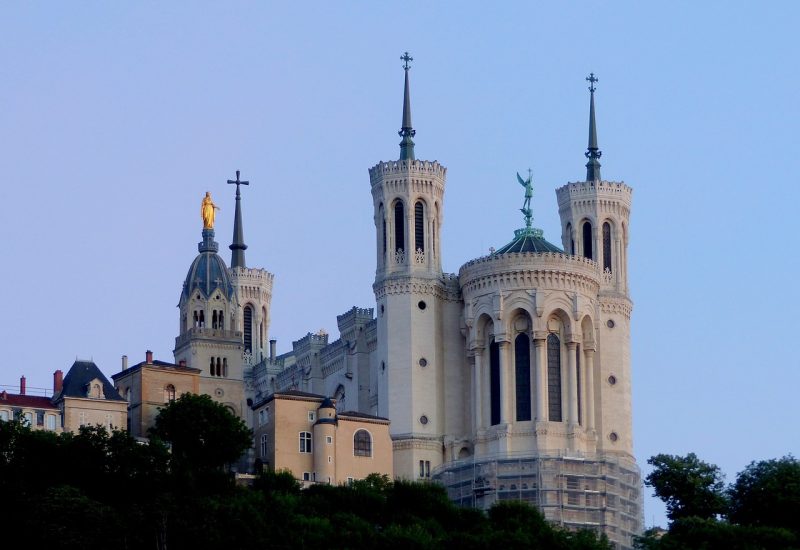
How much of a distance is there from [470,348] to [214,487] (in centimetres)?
2826

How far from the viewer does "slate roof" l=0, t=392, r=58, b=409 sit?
13725 centimetres

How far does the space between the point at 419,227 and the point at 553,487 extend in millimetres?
20277

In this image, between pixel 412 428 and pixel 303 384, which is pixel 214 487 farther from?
pixel 303 384

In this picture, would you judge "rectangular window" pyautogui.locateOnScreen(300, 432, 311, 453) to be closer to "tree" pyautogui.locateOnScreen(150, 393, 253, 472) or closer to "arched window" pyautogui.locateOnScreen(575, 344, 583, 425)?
"tree" pyautogui.locateOnScreen(150, 393, 253, 472)

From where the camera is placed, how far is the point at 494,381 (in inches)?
5773

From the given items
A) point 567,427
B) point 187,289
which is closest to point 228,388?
point 187,289

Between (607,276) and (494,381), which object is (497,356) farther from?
(607,276)

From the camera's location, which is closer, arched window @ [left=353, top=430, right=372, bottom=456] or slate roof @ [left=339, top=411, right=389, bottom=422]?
arched window @ [left=353, top=430, right=372, bottom=456]

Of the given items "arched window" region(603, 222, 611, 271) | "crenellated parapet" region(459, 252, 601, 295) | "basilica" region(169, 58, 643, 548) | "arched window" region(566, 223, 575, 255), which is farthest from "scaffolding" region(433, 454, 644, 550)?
"arched window" region(566, 223, 575, 255)

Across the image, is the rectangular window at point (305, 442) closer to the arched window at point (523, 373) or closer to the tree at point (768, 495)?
the arched window at point (523, 373)

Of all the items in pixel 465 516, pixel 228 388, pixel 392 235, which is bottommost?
pixel 465 516

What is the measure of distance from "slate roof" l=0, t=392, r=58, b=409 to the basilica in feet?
34.1

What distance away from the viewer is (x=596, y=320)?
150m

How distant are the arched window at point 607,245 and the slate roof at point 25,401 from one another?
39.2 m
